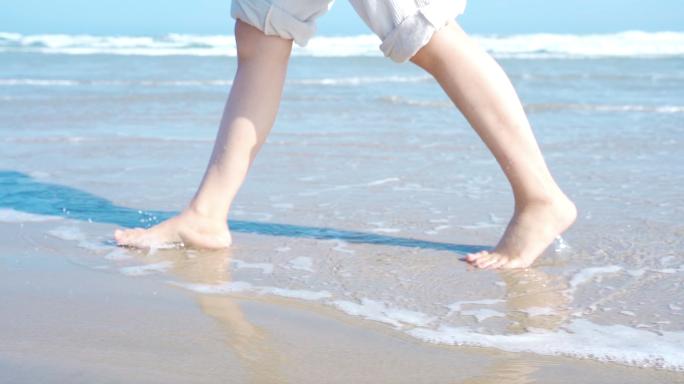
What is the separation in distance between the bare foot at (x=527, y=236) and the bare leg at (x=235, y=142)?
69 centimetres

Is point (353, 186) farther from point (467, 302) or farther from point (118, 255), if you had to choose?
point (467, 302)

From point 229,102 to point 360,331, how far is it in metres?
0.92

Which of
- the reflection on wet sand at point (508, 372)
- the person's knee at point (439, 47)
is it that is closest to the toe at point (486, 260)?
the person's knee at point (439, 47)

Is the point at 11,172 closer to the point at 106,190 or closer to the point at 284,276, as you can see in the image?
the point at 106,190

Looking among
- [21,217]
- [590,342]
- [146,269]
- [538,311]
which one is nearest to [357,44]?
[21,217]

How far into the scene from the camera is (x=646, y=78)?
8852mm

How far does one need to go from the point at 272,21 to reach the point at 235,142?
13.8 inches

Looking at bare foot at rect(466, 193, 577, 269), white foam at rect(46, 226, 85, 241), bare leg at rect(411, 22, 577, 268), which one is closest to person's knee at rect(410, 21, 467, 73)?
bare leg at rect(411, 22, 577, 268)

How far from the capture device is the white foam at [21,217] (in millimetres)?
2348

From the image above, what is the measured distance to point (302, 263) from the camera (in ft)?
6.35

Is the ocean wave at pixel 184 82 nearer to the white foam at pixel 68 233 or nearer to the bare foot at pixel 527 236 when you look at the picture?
the white foam at pixel 68 233

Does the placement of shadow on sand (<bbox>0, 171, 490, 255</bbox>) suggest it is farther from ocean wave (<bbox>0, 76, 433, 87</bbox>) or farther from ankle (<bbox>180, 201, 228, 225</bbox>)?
ocean wave (<bbox>0, 76, 433, 87</bbox>)

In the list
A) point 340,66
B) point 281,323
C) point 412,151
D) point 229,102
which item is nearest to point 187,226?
point 229,102

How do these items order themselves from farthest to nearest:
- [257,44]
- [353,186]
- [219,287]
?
[353,186]
[257,44]
[219,287]
